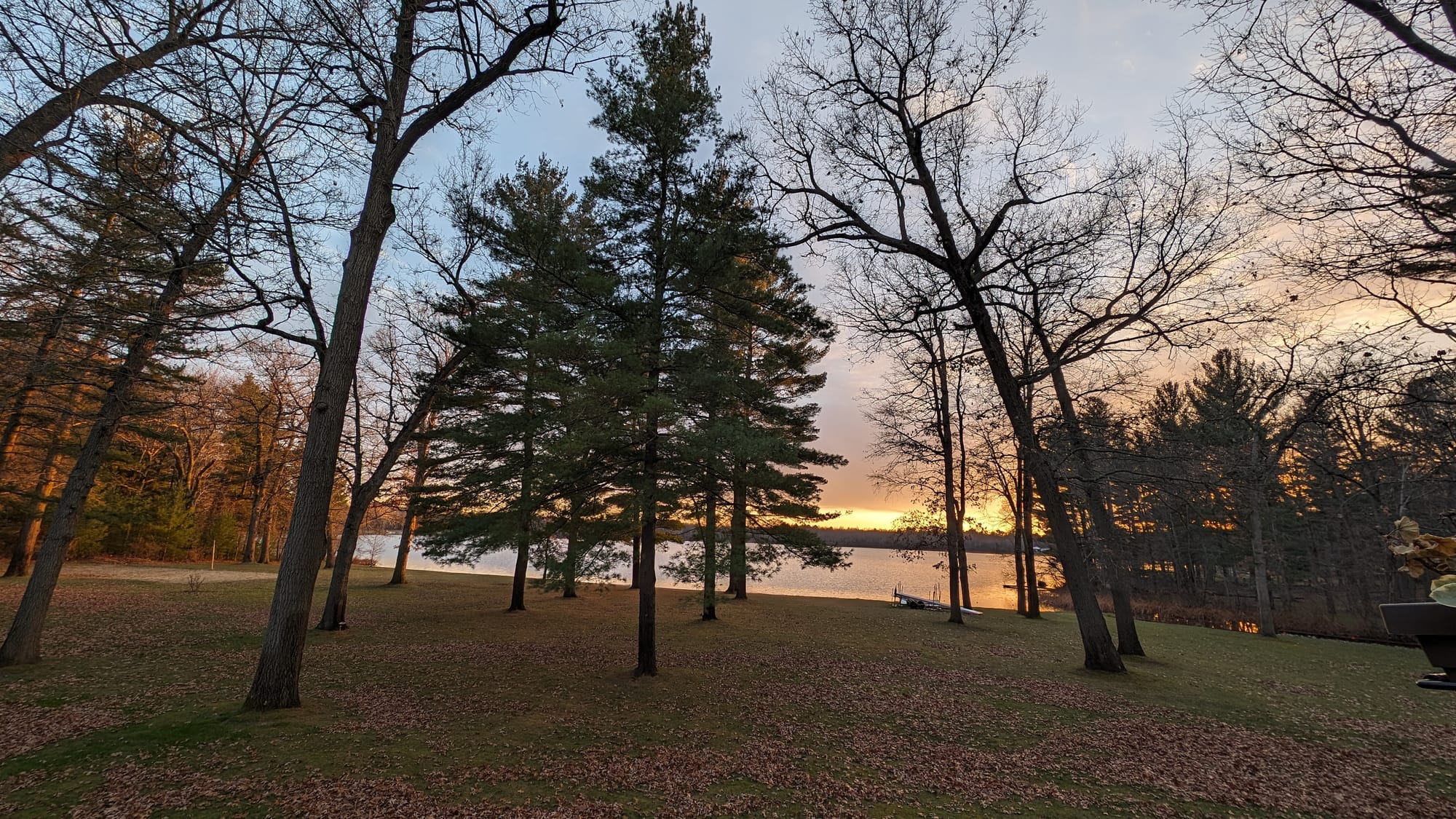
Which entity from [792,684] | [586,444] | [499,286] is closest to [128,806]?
[586,444]

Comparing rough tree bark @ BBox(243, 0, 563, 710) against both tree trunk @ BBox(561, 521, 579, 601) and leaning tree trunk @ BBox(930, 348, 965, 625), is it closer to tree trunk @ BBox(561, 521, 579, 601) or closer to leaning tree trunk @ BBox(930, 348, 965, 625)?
tree trunk @ BBox(561, 521, 579, 601)

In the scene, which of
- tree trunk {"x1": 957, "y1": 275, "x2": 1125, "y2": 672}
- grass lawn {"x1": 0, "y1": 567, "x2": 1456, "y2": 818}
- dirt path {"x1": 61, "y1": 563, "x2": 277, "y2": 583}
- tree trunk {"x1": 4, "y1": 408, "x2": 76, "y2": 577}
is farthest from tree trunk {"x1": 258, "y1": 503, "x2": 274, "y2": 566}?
tree trunk {"x1": 957, "y1": 275, "x2": 1125, "y2": 672}

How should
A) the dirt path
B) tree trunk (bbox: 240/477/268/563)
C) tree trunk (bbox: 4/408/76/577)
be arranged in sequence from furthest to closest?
tree trunk (bbox: 240/477/268/563) → the dirt path → tree trunk (bbox: 4/408/76/577)

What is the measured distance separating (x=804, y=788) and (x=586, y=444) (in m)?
4.94

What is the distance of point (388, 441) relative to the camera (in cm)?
1285

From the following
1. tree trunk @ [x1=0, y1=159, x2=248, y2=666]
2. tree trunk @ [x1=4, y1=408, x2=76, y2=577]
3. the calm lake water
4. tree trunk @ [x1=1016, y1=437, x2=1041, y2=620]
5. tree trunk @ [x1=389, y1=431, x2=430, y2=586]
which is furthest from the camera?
the calm lake water

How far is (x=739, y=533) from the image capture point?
1059 centimetres

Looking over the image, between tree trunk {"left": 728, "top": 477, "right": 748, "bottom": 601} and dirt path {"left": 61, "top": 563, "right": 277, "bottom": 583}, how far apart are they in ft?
68.3

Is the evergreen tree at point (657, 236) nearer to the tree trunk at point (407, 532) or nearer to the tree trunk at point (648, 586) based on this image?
the tree trunk at point (648, 586)

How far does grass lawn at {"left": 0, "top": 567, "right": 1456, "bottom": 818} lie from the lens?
4629 mm

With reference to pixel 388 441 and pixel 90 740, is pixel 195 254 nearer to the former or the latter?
pixel 90 740

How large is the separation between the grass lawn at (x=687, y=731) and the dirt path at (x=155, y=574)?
27.3ft

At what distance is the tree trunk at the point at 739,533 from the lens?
9219mm

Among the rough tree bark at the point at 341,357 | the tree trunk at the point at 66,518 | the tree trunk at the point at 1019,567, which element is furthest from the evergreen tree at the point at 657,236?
the tree trunk at the point at 1019,567
